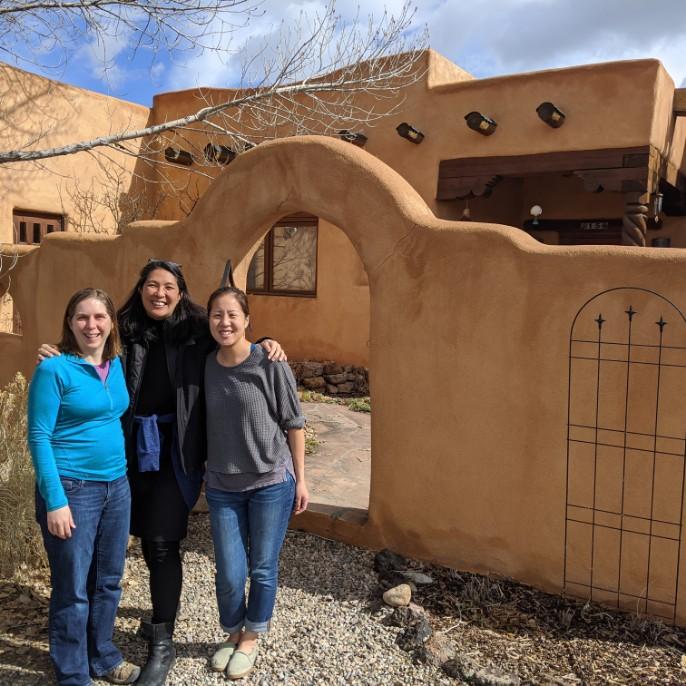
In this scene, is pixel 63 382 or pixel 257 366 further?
pixel 257 366

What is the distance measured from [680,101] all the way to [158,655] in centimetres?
896

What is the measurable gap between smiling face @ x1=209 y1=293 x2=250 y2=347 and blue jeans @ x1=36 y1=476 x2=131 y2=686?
2.39 feet

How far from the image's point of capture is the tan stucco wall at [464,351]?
146 inches

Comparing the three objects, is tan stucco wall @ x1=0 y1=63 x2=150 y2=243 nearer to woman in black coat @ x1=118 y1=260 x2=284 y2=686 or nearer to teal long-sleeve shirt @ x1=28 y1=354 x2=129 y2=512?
woman in black coat @ x1=118 y1=260 x2=284 y2=686

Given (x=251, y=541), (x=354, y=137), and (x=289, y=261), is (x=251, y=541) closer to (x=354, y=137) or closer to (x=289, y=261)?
(x=354, y=137)

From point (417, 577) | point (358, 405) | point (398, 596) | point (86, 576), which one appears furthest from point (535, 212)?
point (86, 576)

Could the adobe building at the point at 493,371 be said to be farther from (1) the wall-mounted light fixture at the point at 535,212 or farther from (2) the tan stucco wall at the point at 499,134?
(1) the wall-mounted light fixture at the point at 535,212

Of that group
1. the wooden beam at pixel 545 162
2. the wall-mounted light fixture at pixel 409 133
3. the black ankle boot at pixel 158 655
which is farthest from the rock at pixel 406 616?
the wall-mounted light fixture at pixel 409 133

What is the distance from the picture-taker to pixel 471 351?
157 inches

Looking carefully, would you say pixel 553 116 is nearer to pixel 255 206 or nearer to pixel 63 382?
pixel 255 206

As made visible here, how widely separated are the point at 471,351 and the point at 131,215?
8977 millimetres

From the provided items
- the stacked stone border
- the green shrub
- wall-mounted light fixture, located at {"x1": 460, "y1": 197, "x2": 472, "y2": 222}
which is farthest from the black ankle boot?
wall-mounted light fixture, located at {"x1": 460, "y1": 197, "x2": 472, "y2": 222}

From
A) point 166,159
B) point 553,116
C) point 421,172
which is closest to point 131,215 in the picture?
point 166,159

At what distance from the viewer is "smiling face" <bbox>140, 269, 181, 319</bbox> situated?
3.09m
